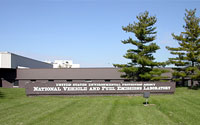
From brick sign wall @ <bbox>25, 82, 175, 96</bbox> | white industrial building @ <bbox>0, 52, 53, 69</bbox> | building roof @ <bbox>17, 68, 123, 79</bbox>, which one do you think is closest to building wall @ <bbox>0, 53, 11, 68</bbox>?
white industrial building @ <bbox>0, 52, 53, 69</bbox>

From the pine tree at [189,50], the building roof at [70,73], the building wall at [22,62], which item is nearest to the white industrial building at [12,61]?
the building wall at [22,62]

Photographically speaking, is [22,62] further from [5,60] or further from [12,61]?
[5,60]

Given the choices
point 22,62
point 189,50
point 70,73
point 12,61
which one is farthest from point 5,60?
point 189,50

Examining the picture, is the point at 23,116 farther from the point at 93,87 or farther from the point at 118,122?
the point at 93,87

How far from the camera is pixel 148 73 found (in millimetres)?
28750

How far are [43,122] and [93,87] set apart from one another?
12188mm

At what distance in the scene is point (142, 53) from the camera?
2908cm

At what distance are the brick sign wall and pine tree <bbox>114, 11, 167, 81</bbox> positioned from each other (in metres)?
4.61

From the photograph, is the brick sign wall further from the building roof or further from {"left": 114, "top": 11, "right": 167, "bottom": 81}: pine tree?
the building roof

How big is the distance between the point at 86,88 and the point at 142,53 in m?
10.2

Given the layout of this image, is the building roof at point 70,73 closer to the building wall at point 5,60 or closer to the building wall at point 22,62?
the building wall at point 22,62

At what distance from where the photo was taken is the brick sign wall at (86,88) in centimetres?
2344

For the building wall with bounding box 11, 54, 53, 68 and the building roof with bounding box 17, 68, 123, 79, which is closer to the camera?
the building roof with bounding box 17, 68, 123, 79

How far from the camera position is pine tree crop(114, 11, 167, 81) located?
1112 inches
